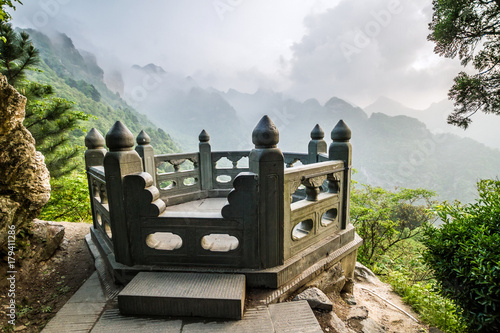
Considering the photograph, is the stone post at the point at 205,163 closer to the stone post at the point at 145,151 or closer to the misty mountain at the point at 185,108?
the stone post at the point at 145,151

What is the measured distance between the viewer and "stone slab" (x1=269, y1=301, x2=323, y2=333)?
2.71m

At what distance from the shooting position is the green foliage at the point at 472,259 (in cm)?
242

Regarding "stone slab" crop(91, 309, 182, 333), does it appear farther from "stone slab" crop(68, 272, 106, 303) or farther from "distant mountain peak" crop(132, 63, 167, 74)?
"distant mountain peak" crop(132, 63, 167, 74)

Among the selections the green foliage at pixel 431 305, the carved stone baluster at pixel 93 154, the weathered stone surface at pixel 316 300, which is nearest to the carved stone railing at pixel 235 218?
the weathered stone surface at pixel 316 300

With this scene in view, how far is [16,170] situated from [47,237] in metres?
1.54

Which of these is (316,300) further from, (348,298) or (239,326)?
(348,298)

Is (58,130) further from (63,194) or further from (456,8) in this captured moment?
(456,8)

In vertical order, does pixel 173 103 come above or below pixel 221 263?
above

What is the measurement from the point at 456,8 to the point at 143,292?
8775 mm

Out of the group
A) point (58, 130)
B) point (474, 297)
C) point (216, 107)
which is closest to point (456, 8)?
point (474, 297)

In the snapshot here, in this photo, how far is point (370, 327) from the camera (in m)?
3.45

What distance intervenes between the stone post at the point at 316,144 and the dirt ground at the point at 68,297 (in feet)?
9.42

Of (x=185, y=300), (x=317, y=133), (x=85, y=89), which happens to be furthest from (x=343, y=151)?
(x=85, y=89)

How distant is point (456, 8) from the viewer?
6188 millimetres
